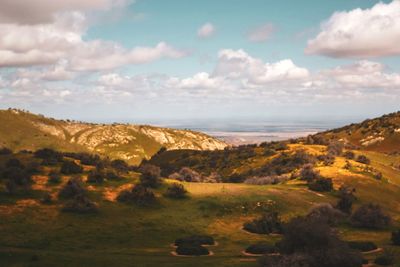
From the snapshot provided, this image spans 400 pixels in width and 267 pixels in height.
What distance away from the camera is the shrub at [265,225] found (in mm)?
48500

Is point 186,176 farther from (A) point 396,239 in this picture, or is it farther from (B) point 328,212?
(A) point 396,239

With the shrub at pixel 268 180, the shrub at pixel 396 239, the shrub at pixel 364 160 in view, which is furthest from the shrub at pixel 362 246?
the shrub at pixel 364 160

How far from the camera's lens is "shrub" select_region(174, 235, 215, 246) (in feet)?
134

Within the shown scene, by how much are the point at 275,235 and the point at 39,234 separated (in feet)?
84.7

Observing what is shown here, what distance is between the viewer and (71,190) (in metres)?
55.4

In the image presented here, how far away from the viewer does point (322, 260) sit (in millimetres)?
27438

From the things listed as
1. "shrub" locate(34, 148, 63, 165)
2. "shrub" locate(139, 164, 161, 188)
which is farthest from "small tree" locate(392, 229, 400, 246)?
"shrub" locate(34, 148, 63, 165)

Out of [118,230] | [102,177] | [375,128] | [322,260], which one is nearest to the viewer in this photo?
[322,260]

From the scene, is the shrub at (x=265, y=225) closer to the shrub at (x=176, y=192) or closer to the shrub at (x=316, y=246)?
the shrub at (x=176, y=192)

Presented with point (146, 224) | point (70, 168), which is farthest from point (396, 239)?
point (70, 168)

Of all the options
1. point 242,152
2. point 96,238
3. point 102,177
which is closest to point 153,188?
point 102,177

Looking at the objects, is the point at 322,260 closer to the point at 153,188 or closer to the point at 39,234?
the point at 39,234

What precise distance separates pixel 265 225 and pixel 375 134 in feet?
432

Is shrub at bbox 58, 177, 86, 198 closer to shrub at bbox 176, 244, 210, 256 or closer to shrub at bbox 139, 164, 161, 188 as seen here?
shrub at bbox 139, 164, 161, 188
